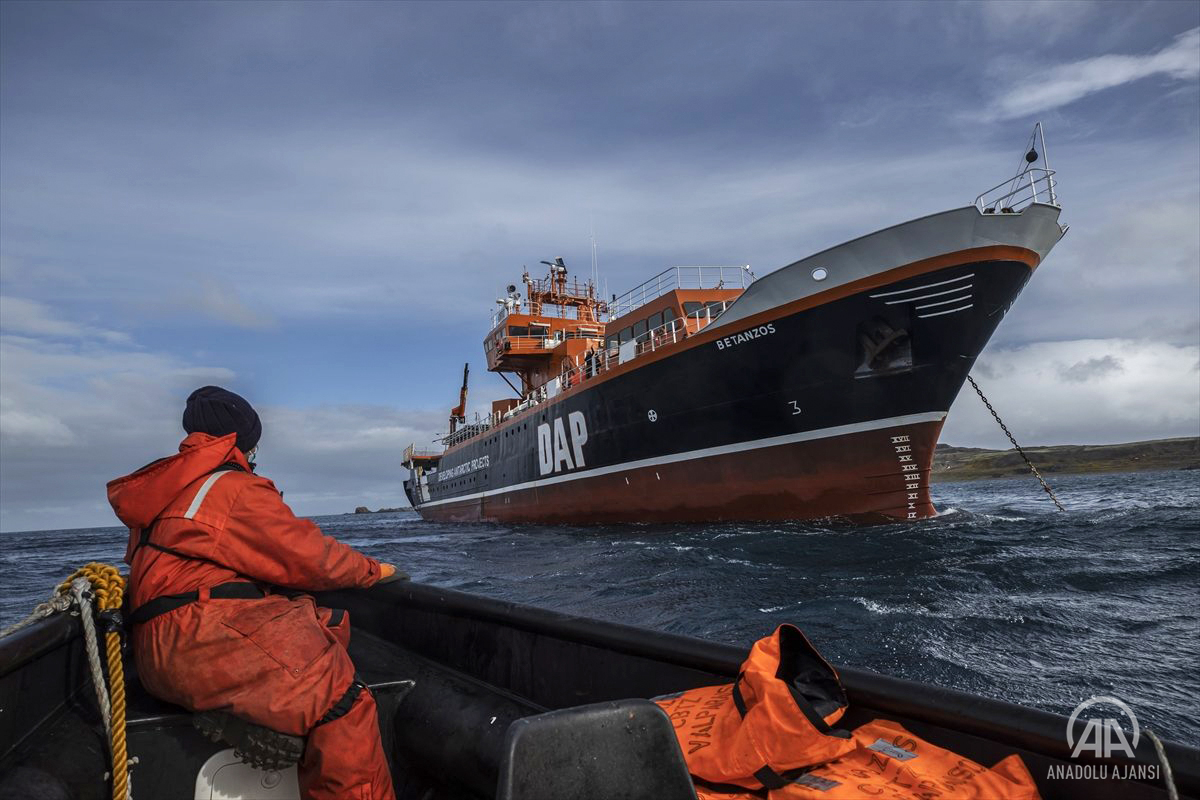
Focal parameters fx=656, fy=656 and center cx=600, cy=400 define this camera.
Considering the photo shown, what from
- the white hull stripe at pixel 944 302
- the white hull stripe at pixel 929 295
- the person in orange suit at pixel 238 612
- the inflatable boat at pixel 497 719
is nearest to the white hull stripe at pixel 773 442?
the white hull stripe at pixel 944 302

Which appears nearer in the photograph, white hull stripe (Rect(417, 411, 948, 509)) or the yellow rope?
the yellow rope

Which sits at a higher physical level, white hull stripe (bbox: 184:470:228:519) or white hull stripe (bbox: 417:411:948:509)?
white hull stripe (bbox: 417:411:948:509)

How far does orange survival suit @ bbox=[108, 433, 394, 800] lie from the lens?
6.47 ft

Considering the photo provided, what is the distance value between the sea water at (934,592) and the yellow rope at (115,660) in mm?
4035

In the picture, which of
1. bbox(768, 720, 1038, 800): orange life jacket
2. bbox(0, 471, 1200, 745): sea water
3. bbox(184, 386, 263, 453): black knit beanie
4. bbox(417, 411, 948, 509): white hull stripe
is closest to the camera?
bbox(768, 720, 1038, 800): orange life jacket

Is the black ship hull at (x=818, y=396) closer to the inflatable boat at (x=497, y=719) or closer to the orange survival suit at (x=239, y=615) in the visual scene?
the inflatable boat at (x=497, y=719)

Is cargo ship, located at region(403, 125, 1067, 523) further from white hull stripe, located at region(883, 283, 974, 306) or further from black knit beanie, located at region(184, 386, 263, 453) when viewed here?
black knit beanie, located at region(184, 386, 263, 453)

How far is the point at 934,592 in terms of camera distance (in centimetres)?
707

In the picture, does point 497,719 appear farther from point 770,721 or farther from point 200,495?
point 200,495

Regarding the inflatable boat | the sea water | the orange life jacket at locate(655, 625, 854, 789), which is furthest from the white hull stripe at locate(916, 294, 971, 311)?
the orange life jacket at locate(655, 625, 854, 789)

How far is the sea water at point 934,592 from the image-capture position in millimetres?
4480

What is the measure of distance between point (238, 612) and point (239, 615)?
0.04 ft

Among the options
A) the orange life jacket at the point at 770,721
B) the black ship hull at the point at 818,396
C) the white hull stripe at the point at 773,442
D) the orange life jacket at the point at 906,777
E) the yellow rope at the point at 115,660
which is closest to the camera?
the orange life jacket at the point at 906,777

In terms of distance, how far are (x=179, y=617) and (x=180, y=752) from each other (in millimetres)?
807
